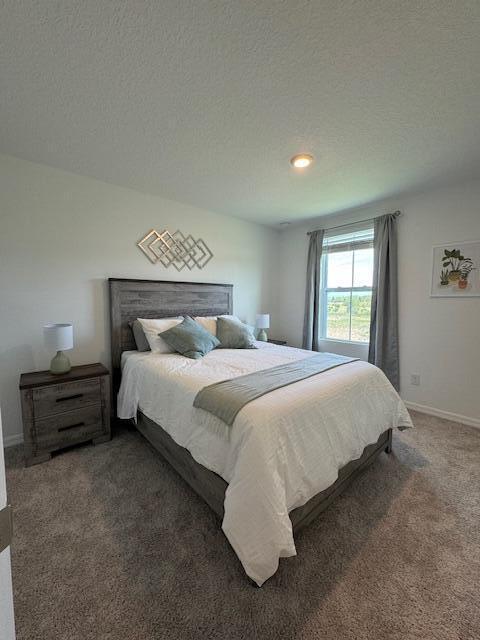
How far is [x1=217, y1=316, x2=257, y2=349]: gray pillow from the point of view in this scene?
114 inches

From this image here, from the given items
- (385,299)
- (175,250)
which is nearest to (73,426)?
(175,250)

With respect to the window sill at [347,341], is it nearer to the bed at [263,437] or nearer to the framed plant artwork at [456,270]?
the framed plant artwork at [456,270]

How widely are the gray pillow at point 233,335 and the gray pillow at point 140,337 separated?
790mm

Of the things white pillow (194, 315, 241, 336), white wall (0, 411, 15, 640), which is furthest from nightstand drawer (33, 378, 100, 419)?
white wall (0, 411, 15, 640)

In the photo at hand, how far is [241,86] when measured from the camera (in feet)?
4.81

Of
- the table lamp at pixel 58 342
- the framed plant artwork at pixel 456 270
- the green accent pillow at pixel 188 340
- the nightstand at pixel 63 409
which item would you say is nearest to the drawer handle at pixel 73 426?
the nightstand at pixel 63 409

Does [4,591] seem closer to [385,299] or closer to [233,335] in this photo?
[233,335]

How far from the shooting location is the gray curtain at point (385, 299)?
3.08 metres

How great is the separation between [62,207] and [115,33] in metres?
1.68

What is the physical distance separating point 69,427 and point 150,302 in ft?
4.60

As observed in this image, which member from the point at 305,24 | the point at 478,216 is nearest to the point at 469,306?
the point at 478,216

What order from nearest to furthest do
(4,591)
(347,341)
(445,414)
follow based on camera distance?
(4,591) < (445,414) < (347,341)

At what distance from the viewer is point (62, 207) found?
7.96 ft

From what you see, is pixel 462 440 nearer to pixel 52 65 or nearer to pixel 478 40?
pixel 478 40
